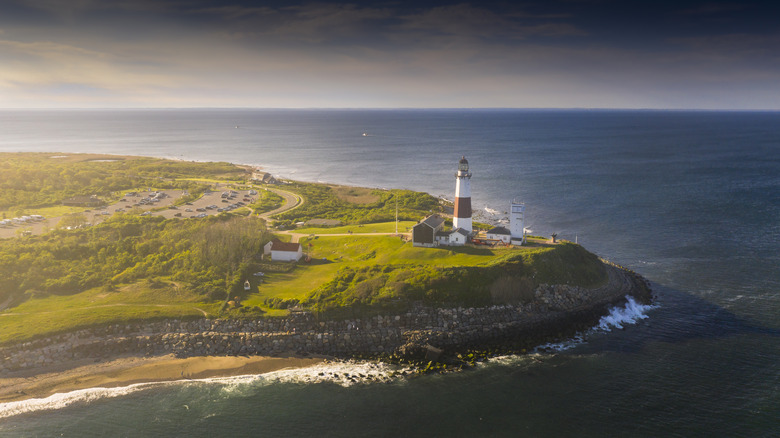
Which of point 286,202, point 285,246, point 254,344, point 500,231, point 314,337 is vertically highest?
point 500,231

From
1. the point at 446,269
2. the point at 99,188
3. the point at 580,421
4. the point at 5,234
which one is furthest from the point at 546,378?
the point at 99,188

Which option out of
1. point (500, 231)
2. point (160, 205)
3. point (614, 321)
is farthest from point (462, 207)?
point (160, 205)

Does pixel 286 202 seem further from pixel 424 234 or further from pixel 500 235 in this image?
pixel 500 235

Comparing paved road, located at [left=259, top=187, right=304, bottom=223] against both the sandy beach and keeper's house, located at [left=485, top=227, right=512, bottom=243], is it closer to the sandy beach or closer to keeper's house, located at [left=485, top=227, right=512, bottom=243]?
keeper's house, located at [left=485, top=227, right=512, bottom=243]

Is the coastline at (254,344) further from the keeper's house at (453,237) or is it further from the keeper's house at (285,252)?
the keeper's house at (285,252)

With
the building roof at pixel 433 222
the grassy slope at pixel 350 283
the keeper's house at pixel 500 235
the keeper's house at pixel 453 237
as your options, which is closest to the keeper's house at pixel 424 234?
the building roof at pixel 433 222

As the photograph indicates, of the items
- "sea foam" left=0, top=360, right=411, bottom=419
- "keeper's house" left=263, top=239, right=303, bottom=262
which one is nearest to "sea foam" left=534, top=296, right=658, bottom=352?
"sea foam" left=0, top=360, right=411, bottom=419
